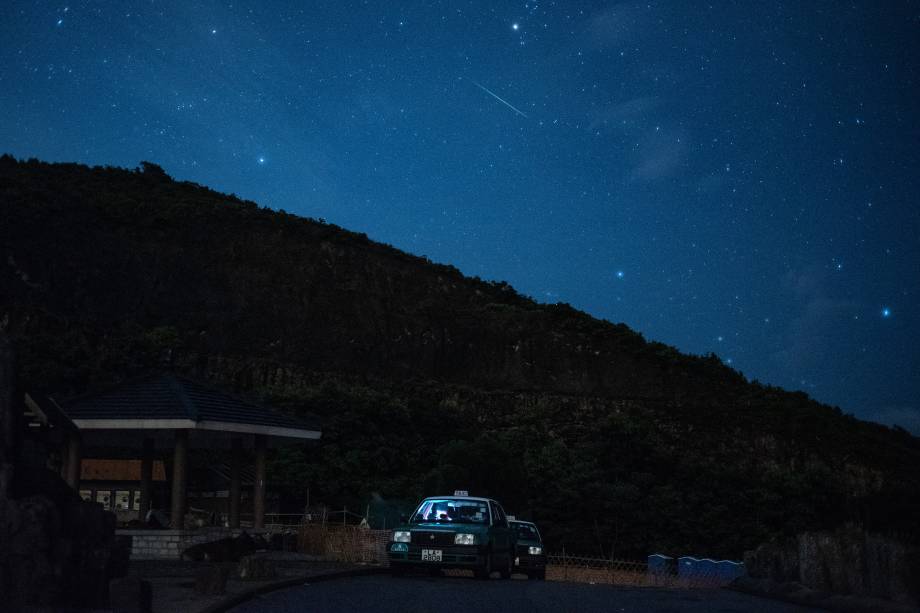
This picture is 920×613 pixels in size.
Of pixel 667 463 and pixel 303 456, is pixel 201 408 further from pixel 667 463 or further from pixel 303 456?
pixel 667 463

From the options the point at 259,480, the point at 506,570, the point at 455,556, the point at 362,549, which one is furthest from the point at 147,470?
the point at 455,556

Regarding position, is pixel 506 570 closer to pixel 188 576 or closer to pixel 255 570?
pixel 255 570

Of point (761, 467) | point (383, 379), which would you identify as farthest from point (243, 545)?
point (383, 379)

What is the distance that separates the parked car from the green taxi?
3.26 meters

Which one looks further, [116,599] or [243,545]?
[243,545]

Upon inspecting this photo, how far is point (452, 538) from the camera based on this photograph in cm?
1898

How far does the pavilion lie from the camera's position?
22953 mm

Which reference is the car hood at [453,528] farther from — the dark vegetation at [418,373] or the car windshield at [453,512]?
the dark vegetation at [418,373]

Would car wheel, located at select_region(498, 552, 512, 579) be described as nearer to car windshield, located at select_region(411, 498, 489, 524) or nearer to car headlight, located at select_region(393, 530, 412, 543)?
car windshield, located at select_region(411, 498, 489, 524)

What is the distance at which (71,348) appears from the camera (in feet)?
163

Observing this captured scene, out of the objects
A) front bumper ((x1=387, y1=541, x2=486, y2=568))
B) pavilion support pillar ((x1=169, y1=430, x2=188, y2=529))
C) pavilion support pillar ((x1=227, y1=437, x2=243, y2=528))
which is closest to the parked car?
front bumper ((x1=387, y1=541, x2=486, y2=568))

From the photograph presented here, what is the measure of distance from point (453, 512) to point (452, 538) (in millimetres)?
1244

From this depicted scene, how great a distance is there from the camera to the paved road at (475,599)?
41.6 feet

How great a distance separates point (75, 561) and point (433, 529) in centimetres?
1095
